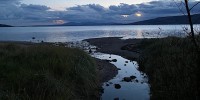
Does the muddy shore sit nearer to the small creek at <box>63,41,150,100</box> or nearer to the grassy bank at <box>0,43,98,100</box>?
the small creek at <box>63,41,150,100</box>

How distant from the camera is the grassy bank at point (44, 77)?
9156 millimetres

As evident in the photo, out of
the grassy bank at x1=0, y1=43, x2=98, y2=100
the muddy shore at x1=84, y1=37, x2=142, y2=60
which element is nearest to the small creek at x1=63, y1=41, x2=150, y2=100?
the grassy bank at x1=0, y1=43, x2=98, y2=100

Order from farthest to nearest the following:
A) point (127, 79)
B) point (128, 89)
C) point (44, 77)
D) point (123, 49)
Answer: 1. point (123, 49)
2. point (127, 79)
3. point (128, 89)
4. point (44, 77)

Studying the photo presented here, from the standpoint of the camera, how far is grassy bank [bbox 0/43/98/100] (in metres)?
9.16

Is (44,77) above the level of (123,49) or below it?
above

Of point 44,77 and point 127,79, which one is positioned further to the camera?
point 127,79

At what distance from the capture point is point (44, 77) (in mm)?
10086

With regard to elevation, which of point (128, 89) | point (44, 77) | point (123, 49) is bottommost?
point (123, 49)

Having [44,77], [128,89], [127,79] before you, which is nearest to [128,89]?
[128,89]

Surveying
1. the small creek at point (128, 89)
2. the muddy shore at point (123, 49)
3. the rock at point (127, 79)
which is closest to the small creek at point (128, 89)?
the small creek at point (128, 89)

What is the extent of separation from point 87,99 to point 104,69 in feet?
33.1

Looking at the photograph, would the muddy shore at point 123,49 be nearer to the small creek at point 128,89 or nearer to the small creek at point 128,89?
the small creek at point 128,89

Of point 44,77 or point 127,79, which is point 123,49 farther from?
point 44,77

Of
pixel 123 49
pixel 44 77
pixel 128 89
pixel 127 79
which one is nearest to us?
pixel 44 77
